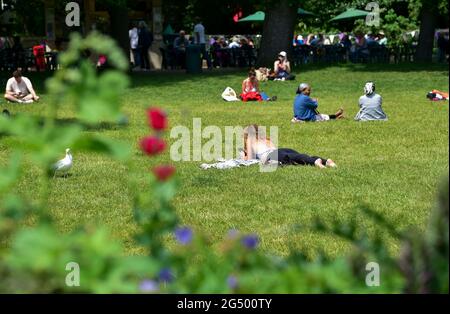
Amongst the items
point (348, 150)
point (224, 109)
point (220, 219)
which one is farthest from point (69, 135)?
point (224, 109)

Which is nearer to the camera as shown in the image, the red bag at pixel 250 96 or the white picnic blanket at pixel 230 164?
the white picnic blanket at pixel 230 164

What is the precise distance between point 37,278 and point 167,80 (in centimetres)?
2783

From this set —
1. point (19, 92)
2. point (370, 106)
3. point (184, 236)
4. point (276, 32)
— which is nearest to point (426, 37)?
point (276, 32)

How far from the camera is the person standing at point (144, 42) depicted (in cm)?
3472

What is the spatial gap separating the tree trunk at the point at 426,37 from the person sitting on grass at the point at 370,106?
66.7 ft

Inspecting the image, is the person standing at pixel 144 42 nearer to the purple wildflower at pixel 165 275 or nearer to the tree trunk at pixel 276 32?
the tree trunk at pixel 276 32

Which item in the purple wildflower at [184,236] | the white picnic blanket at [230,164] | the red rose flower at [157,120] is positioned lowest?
the white picnic blanket at [230,164]

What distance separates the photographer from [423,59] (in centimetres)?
3778

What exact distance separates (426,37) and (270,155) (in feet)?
90.3

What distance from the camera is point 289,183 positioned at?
1037cm

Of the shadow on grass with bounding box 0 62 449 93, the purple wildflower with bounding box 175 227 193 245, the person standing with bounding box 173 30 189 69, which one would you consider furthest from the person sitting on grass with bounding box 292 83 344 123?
the person standing with bounding box 173 30 189 69

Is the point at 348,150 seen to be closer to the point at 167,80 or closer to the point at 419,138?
the point at 419,138

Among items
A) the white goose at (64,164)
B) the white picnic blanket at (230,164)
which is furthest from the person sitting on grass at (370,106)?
the white goose at (64,164)

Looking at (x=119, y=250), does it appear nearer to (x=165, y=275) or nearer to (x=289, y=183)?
(x=165, y=275)
